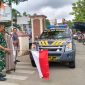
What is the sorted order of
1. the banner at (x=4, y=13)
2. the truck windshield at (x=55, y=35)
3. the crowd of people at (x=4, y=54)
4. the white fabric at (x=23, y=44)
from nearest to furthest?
A: the crowd of people at (x=4, y=54)
the truck windshield at (x=55, y=35)
the banner at (x=4, y=13)
the white fabric at (x=23, y=44)

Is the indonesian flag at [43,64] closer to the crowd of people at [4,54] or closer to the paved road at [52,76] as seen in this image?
the paved road at [52,76]

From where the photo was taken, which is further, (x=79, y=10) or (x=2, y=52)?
(x=79, y=10)

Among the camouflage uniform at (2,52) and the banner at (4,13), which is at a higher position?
the banner at (4,13)

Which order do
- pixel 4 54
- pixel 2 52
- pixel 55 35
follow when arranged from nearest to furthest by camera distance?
pixel 2 52 → pixel 4 54 → pixel 55 35

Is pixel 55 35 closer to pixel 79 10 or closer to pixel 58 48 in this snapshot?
pixel 58 48

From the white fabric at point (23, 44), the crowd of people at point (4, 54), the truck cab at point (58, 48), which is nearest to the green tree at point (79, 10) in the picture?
the white fabric at point (23, 44)


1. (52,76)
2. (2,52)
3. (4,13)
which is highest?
(4,13)

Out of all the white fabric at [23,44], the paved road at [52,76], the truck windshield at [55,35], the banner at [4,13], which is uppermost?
the banner at [4,13]

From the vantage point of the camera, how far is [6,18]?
16984 millimetres

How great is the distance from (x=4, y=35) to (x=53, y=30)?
212 inches

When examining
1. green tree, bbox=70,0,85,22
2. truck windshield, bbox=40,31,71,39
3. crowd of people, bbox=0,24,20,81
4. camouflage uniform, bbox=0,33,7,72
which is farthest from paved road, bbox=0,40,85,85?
green tree, bbox=70,0,85,22

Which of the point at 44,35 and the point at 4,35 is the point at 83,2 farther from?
the point at 4,35

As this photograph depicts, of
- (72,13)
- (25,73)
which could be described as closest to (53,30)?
(25,73)

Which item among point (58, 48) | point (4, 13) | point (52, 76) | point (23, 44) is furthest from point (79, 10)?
point (52, 76)
